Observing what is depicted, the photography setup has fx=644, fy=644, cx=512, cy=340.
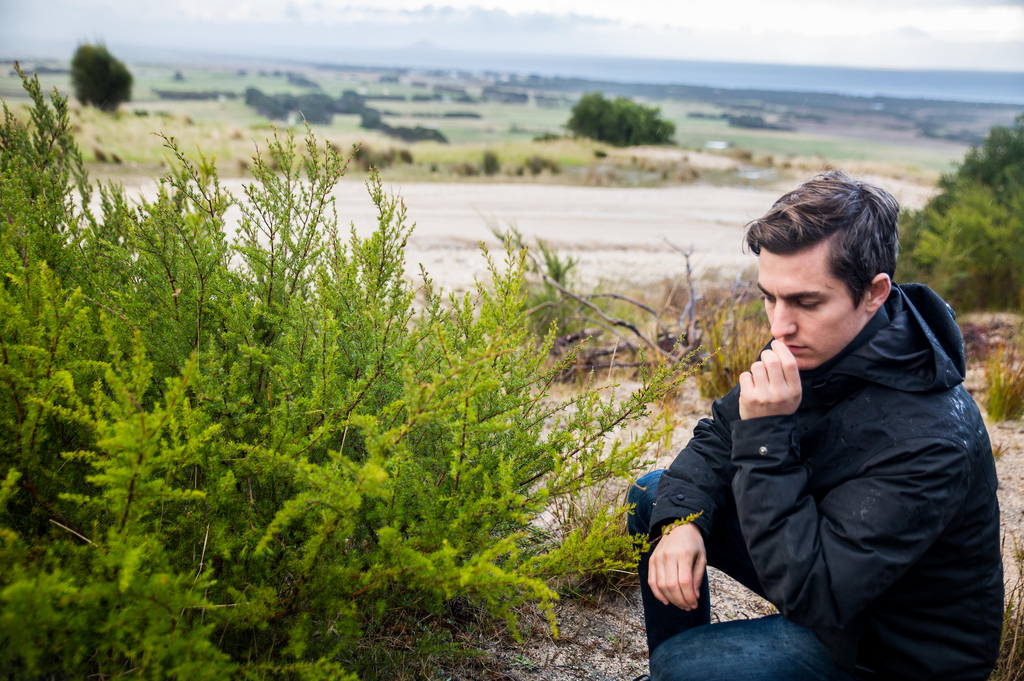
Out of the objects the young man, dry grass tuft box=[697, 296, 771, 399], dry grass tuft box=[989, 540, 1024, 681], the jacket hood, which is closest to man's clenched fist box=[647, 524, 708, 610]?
the young man

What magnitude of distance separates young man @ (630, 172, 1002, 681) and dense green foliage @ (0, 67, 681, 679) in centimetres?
35

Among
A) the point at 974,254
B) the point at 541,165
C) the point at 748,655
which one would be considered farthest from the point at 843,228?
the point at 541,165

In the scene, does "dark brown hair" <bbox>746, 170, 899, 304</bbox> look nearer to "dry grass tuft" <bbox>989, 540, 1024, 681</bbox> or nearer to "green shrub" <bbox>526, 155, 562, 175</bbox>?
"dry grass tuft" <bbox>989, 540, 1024, 681</bbox>

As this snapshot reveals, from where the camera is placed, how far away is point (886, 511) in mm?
1532

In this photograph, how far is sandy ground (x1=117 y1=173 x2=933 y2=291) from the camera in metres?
12.2

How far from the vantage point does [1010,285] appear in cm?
857

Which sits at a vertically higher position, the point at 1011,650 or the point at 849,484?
the point at 849,484

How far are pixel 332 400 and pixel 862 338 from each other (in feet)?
4.95

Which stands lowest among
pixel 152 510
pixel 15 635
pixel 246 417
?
pixel 152 510

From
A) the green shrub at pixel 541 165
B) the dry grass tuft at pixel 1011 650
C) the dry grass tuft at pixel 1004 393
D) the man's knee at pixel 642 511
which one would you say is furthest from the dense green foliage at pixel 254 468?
the green shrub at pixel 541 165

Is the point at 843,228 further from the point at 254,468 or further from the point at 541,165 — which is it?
the point at 541,165

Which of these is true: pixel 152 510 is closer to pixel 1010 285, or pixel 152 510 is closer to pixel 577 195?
pixel 1010 285

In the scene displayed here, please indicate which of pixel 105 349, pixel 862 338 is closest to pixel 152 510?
pixel 105 349

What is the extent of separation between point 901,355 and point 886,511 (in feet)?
1.46
